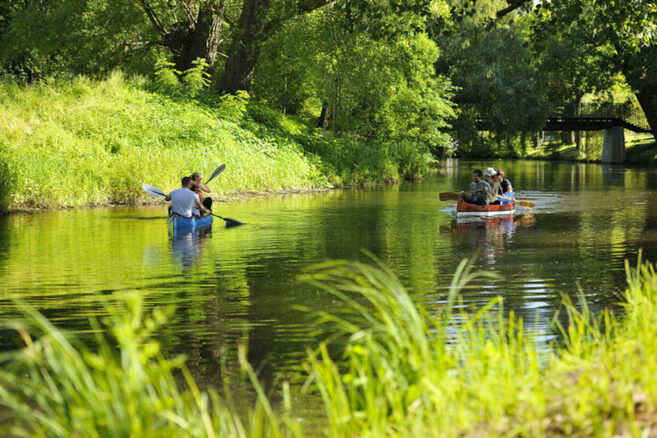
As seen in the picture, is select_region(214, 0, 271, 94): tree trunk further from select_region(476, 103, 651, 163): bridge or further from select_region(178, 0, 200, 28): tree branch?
select_region(476, 103, 651, 163): bridge

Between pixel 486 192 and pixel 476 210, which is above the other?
pixel 486 192

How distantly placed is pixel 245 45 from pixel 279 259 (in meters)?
21.7

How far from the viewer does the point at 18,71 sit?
126ft

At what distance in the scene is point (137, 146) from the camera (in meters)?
28.8

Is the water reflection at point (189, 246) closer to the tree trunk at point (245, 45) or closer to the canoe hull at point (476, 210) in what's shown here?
the canoe hull at point (476, 210)

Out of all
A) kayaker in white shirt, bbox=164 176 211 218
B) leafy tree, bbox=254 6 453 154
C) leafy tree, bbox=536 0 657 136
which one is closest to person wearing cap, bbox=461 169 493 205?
leafy tree, bbox=536 0 657 136

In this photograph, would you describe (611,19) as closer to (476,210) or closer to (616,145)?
(476,210)

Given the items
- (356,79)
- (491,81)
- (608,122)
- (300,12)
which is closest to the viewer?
(300,12)

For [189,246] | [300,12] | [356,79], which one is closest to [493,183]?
[189,246]

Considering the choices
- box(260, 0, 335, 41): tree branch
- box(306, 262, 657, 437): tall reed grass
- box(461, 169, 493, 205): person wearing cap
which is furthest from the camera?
box(260, 0, 335, 41): tree branch

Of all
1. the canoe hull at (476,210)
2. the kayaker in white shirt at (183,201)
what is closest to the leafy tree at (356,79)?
the canoe hull at (476,210)

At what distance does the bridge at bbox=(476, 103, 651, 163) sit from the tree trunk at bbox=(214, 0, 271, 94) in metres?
32.8

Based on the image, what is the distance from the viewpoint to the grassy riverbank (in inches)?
981

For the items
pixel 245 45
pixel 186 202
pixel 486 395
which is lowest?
pixel 486 395
